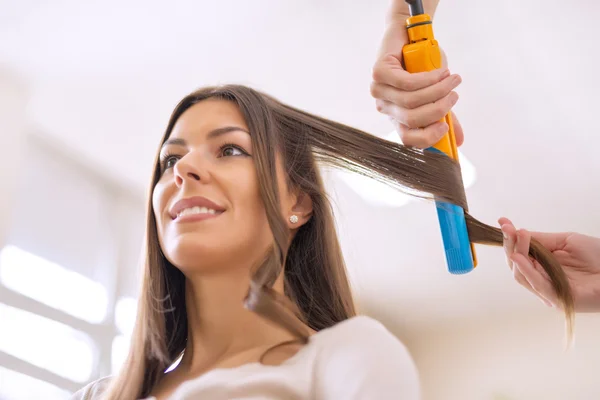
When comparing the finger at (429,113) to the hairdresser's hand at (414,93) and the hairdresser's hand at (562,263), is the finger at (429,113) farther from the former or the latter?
the hairdresser's hand at (562,263)

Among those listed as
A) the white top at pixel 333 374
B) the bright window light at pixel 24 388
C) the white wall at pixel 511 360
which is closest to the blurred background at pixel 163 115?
the bright window light at pixel 24 388

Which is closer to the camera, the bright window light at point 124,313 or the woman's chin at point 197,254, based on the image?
the woman's chin at point 197,254

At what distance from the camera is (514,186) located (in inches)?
99.4

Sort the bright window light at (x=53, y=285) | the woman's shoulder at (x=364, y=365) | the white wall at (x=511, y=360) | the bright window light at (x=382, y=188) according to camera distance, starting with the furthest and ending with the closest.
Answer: the white wall at (x=511, y=360) < the bright window light at (x=382, y=188) < the bright window light at (x=53, y=285) < the woman's shoulder at (x=364, y=365)

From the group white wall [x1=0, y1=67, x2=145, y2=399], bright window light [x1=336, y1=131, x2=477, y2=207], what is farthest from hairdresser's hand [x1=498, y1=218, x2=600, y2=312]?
bright window light [x1=336, y1=131, x2=477, y2=207]

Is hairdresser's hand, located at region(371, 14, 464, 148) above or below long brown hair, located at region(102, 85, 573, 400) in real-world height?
above

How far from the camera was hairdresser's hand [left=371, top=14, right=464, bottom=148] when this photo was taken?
0.73 m

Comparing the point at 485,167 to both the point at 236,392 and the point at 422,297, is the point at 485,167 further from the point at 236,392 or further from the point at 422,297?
the point at 236,392

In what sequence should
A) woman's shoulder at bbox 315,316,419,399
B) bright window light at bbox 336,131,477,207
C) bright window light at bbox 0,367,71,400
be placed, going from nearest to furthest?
woman's shoulder at bbox 315,316,419,399
bright window light at bbox 0,367,71,400
bright window light at bbox 336,131,477,207

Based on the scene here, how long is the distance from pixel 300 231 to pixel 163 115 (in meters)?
1.40

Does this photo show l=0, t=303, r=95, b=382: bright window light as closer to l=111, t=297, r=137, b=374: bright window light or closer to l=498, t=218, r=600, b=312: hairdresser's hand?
l=111, t=297, r=137, b=374: bright window light

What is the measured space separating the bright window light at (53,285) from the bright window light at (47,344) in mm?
58

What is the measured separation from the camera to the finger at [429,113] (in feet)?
2.39

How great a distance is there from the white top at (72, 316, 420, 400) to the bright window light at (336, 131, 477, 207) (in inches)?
69.8
